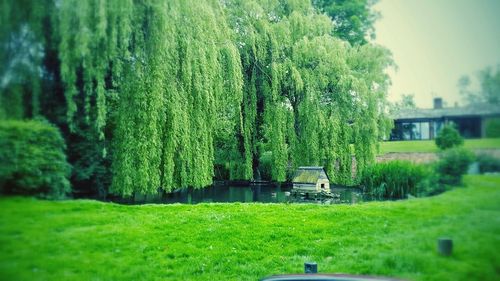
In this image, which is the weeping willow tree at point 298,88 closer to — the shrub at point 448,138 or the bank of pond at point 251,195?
the bank of pond at point 251,195

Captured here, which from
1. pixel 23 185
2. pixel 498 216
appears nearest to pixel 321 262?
pixel 498 216

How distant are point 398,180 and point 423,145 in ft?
2.40

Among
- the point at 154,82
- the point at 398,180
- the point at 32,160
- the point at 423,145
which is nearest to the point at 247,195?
the point at 154,82

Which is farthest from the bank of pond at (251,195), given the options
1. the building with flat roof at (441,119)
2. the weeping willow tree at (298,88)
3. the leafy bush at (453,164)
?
the leafy bush at (453,164)

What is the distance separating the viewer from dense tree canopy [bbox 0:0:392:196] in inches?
160

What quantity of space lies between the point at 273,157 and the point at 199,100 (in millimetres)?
1890

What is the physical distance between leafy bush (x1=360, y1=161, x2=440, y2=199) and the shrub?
0.26 metres

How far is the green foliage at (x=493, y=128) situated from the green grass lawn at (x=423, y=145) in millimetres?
41

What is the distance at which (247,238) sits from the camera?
20.3 ft

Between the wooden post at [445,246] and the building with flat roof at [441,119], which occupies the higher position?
the building with flat roof at [441,119]

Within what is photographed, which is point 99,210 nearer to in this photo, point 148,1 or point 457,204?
point 148,1

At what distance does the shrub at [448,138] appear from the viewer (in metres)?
3.60

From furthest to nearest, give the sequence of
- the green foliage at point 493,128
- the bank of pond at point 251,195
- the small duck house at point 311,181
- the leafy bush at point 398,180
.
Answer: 1. the small duck house at point 311,181
2. the bank of pond at point 251,195
3. the leafy bush at point 398,180
4. the green foliage at point 493,128

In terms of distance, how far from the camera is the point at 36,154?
12.5 feet
